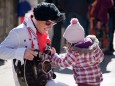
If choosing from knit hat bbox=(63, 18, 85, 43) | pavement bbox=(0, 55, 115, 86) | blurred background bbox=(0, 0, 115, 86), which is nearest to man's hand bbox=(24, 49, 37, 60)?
knit hat bbox=(63, 18, 85, 43)

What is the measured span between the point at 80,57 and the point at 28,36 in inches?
20.4

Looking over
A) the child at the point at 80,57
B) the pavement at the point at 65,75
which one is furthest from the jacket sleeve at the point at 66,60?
the pavement at the point at 65,75

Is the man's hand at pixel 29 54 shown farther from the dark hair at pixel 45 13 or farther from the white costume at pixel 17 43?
the dark hair at pixel 45 13

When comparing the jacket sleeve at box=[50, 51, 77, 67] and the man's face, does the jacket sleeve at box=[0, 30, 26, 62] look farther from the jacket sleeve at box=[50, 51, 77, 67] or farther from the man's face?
the jacket sleeve at box=[50, 51, 77, 67]

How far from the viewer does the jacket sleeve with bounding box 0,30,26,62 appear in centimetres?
335

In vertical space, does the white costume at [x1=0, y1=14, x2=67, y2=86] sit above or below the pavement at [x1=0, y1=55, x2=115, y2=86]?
above

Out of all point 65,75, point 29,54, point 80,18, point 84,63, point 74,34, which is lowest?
point 65,75

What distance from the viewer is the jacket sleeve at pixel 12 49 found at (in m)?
3.35

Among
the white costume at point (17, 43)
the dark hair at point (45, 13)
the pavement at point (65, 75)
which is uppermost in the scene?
the dark hair at point (45, 13)

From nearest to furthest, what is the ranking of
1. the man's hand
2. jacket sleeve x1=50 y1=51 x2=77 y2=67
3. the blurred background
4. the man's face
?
the man's hand < the man's face < jacket sleeve x1=50 y1=51 x2=77 y2=67 < the blurred background

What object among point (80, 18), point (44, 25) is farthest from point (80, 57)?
point (80, 18)

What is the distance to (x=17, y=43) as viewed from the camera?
3426 millimetres

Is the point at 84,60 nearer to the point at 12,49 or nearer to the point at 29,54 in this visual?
the point at 29,54

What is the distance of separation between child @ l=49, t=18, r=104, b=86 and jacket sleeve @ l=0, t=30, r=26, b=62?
1.23ft
